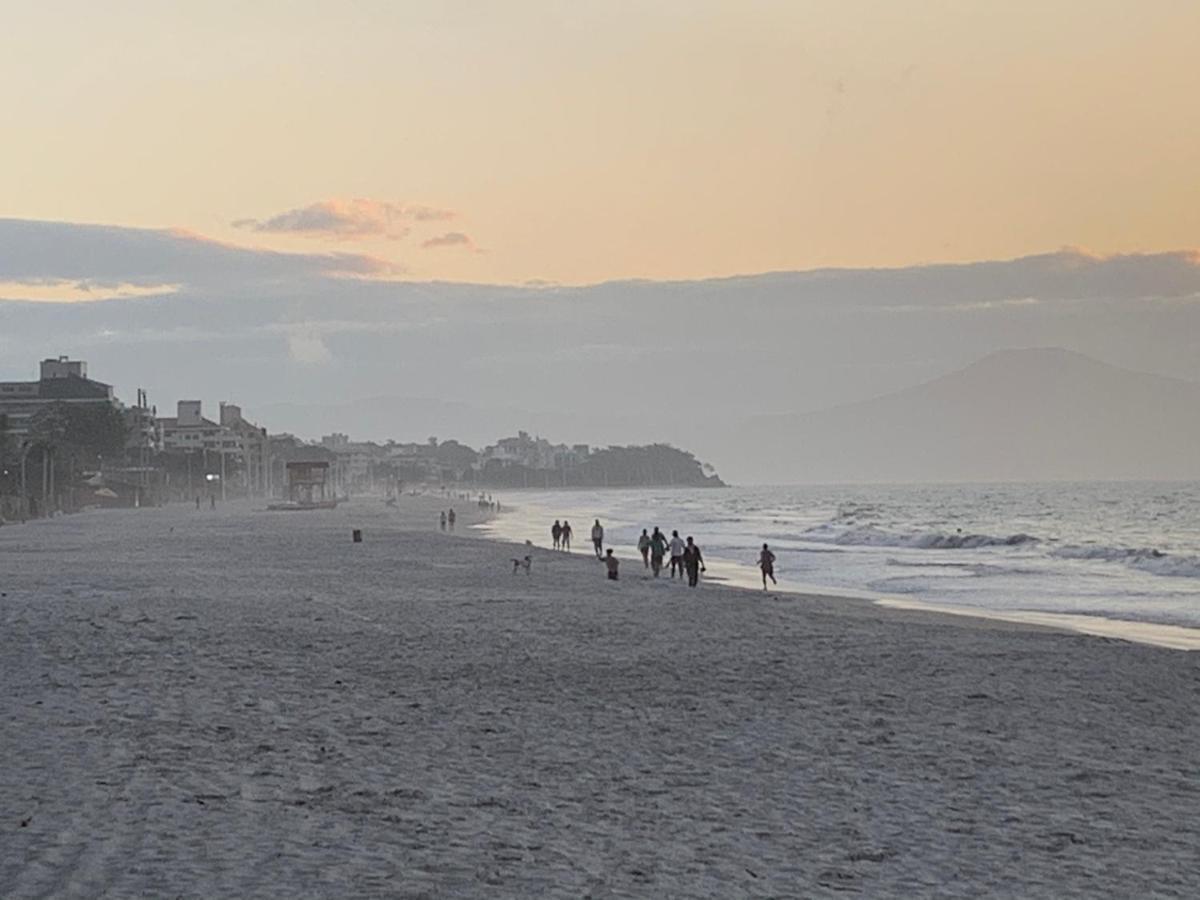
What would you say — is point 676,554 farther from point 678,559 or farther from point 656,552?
point 656,552

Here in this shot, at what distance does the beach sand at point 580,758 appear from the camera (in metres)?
8.77

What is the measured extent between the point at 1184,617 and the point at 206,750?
24.6 metres

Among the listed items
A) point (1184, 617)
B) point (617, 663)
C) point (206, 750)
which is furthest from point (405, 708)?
point (1184, 617)

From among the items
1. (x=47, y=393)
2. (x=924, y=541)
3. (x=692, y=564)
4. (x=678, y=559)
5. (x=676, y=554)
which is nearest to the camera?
(x=692, y=564)

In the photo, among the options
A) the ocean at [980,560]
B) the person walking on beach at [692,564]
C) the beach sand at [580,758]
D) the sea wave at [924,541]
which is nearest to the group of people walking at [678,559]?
the person walking on beach at [692,564]

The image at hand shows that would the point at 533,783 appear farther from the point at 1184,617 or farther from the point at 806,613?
the point at 1184,617

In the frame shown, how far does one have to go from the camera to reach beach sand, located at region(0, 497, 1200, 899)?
8.77 meters

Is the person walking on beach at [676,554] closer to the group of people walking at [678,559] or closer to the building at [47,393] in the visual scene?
the group of people walking at [678,559]

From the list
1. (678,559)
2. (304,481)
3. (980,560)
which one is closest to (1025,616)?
(678,559)

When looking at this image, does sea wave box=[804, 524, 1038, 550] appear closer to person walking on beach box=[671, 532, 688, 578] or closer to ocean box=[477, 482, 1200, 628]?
ocean box=[477, 482, 1200, 628]

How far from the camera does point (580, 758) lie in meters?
12.4

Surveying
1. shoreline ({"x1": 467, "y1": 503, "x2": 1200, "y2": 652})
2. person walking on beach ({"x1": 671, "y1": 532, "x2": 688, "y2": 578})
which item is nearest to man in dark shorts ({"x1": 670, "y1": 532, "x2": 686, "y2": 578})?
person walking on beach ({"x1": 671, "y1": 532, "x2": 688, "y2": 578})

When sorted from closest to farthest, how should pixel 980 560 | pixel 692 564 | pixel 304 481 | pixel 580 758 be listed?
1. pixel 580 758
2. pixel 692 564
3. pixel 980 560
4. pixel 304 481

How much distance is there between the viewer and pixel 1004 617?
30828 mm
